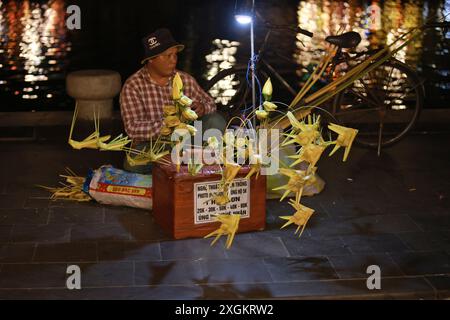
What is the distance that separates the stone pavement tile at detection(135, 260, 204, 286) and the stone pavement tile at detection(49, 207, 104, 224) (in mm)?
964

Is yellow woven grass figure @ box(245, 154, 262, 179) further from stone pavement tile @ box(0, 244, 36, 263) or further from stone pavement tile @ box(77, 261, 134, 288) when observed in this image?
stone pavement tile @ box(0, 244, 36, 263)

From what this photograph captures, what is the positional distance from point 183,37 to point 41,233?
9.66m

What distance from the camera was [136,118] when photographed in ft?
21.8

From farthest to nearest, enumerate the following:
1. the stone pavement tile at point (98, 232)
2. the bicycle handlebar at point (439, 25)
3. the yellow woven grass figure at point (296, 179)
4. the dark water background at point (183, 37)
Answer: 1. the dark water background at point (183, 37)
2. the bicycle handlebar at point (439, 25)
3. the stone pavement tile at point (98, 232)
4. the yellow woven grass figure at point (296, 179)

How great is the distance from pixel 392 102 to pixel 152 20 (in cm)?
811

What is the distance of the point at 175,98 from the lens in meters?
5.67

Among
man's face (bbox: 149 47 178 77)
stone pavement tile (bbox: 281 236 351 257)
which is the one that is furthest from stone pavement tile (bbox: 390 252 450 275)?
man's face (bbox: 149 47 178 77)

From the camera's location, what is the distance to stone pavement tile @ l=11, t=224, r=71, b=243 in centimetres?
605

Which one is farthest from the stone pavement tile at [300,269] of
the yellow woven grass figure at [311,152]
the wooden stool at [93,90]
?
the wooden stool at [93,90]

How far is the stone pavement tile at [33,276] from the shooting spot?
526 cm

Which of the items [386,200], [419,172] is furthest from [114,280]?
[419,172]

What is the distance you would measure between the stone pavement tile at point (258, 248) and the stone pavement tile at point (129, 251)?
1.74 ft

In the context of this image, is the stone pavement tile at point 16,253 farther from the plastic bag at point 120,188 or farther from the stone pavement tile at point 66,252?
the plastic bag at point 120,188
